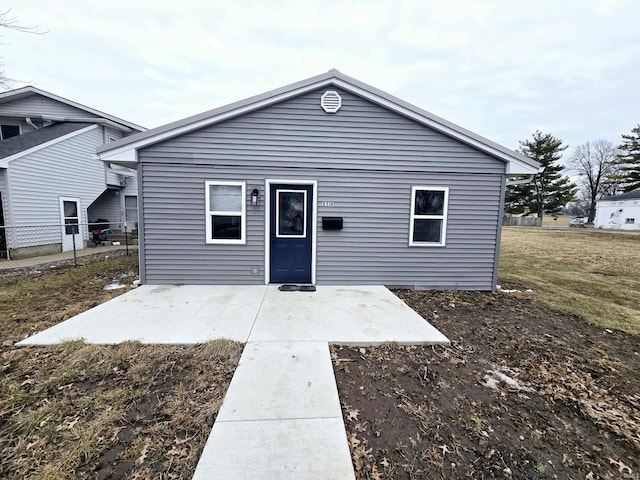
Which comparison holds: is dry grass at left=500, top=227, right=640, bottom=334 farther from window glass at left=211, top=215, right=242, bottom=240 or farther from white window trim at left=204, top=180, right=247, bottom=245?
window glass at left=211, top=215, right=242, bottom=240

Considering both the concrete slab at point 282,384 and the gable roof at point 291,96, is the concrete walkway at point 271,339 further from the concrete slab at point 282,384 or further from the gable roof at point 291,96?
the gable roof at point 291,96

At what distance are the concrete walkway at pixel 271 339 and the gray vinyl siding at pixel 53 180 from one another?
756 centimetres

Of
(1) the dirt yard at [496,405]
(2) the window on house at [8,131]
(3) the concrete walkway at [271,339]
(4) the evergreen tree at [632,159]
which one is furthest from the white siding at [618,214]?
(2) the window on house at [8,131]

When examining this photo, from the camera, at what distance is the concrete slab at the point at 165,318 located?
3488mm

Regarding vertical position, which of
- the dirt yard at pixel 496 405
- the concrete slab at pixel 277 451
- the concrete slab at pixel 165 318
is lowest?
the dirt yard at pixel 496 405

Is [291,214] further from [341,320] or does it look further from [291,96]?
[341,320]

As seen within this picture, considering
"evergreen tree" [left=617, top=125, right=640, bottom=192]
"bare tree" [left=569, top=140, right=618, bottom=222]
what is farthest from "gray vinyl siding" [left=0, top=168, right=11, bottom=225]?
"bare tree" [left=569, top=140, right=618, bottom=222]

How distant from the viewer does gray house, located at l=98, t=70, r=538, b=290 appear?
5586mm

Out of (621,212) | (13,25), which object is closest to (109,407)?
(13,25)

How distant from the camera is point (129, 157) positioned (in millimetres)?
5395

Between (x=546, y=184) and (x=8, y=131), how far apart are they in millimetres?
49548

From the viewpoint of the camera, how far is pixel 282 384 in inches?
103

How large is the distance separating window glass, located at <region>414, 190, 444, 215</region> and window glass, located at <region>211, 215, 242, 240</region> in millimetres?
3918

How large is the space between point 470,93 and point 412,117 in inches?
815
